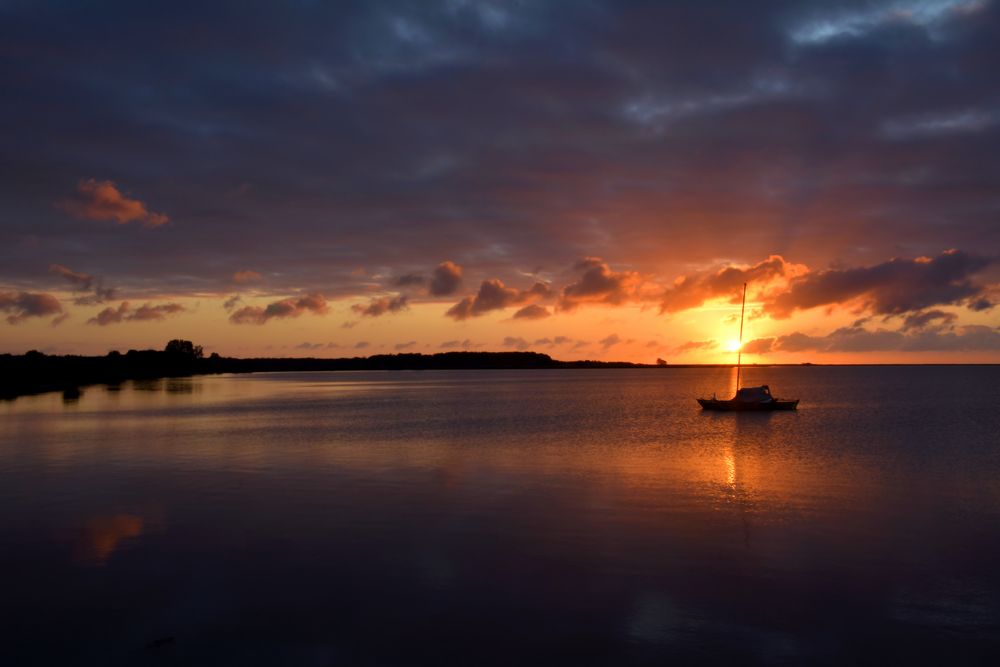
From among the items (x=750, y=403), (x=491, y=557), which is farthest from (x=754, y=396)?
(x=491, y=557)

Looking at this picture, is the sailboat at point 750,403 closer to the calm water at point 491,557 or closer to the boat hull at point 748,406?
the boat hull at point 748,406

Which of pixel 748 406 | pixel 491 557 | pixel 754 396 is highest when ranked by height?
pixel 754 396

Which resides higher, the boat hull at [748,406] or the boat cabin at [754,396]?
the boat cabin at [754,396]

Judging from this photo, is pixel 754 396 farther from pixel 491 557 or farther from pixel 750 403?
pixel 491 557

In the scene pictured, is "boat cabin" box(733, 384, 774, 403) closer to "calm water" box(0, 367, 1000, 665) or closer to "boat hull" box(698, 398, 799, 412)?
"boat hull" box(698, 398, 799, 412)

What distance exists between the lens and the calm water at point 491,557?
40.8ft

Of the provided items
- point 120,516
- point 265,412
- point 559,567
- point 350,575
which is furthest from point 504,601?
point 265,412

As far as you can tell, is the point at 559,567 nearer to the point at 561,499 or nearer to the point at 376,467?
the point at 561,499

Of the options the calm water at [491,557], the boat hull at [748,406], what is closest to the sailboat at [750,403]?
the boat hull at [748,406]

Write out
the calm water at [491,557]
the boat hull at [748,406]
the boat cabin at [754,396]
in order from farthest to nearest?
the boat cabin at [754,396] < the boat hull at [748,406] < the calm water at [491,557]

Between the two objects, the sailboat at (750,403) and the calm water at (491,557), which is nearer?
the calm water at (491,557)

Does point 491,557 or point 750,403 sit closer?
point 491,557

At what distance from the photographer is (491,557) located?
17.6m

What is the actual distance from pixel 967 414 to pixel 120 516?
7917 centimetres
